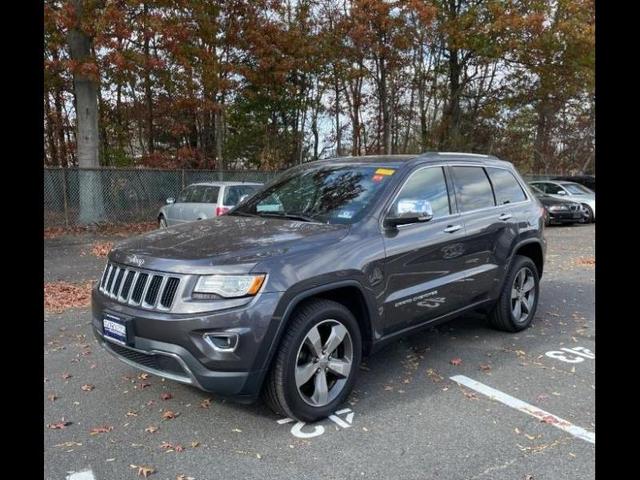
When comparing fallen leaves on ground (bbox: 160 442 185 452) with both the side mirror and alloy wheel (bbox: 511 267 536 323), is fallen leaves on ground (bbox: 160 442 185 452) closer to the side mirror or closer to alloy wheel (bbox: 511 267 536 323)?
the side mirror

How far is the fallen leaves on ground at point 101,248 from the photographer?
35.3ft

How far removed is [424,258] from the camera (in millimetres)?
4266

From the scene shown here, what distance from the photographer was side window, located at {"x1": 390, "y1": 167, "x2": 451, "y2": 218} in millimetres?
4359

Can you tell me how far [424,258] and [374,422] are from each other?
4.49 ft

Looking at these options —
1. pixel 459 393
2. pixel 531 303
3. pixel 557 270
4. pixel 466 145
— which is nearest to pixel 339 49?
pixel 466 145

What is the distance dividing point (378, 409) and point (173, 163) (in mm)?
17895

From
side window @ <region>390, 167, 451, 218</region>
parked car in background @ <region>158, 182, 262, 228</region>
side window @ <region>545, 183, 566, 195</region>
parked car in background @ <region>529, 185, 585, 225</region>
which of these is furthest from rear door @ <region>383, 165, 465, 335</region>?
side window @ <region>545, 183, 566, 195</region>

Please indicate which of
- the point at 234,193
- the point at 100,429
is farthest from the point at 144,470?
the point at 234,193

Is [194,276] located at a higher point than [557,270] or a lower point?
higher

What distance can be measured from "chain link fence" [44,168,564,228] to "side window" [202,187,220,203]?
3944 mm

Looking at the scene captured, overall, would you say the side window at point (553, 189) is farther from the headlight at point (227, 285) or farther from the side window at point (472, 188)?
the headlight at point (227, 285)

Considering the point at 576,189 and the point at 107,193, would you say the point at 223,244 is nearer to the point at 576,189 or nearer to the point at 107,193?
the point at 107,193
